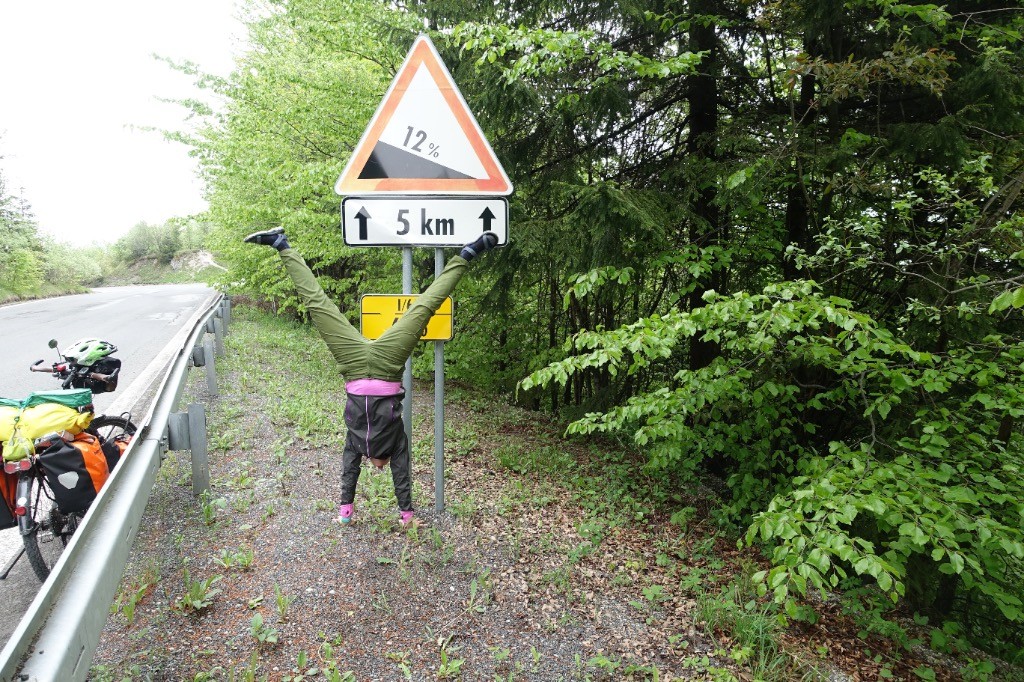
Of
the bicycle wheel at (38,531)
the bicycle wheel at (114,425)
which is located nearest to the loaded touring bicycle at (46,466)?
the bicycle wheel at (38,531)

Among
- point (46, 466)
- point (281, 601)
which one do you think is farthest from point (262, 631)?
point (46, 466)

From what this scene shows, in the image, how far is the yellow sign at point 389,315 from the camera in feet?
11.6

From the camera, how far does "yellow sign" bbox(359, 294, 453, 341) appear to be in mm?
3523

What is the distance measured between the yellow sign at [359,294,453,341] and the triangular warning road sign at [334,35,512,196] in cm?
67

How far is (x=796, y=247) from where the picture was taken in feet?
13.1

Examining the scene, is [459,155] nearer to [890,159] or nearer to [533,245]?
[533,245]

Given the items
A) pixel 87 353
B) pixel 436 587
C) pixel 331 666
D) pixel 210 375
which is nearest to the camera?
pixel 331 666

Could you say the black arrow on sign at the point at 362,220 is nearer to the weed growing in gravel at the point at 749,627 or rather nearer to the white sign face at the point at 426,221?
the white sign face at the point at 426,221

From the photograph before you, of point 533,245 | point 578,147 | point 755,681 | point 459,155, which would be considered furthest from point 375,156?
point 755,681

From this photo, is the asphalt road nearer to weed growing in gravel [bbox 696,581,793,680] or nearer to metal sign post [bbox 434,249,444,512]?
metal sign post [bbox 434,249,444,512]

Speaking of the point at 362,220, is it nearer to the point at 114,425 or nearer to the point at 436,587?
the point at 436,587

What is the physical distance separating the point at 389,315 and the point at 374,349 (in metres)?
0.39

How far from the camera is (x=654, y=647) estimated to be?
2949 mm

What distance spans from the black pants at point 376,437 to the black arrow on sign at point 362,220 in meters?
1.00
